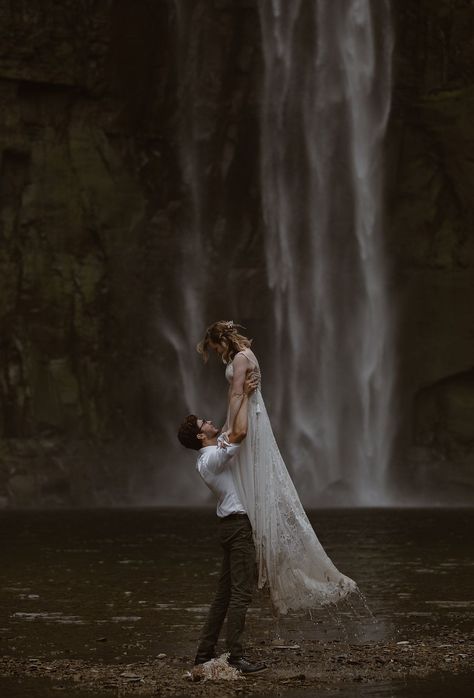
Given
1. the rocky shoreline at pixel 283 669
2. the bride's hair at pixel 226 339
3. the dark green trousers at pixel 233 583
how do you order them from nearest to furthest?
1. the rocky shoreline at pixel 283 669
2. the dark green trousers at pixel 233 583
3. the bride's hair at pixel 226 339

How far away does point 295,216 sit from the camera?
179ft

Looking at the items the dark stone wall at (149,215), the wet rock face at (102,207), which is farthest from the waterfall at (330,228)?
the wet rock face at (102,207)

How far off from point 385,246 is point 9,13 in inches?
673

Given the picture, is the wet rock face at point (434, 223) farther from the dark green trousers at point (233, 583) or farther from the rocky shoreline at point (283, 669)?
the dark green trousers at point (233, 583)

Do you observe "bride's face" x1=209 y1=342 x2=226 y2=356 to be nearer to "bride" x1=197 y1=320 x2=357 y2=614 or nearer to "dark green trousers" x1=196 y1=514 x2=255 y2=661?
"bride" x1=197 y1=320 x2=357 y2=614

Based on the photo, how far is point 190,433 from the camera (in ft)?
36.0

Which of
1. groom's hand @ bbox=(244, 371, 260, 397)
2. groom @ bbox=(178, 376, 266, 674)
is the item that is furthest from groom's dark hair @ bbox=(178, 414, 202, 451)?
groom's hand @ bbox=(244, 371, 260, 397)

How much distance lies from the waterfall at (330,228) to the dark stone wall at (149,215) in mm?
783

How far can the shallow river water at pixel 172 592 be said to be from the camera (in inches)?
481

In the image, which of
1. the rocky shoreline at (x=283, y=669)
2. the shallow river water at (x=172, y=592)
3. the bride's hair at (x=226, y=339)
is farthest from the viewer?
the shallow river water at (x=172, y=592)

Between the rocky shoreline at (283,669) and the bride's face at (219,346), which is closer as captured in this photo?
the rocky shoreline at (283,669)

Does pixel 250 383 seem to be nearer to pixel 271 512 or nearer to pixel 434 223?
pixel 271 512

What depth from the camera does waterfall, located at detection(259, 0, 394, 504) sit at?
54219 millimetres

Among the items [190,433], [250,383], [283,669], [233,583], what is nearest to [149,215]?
[190,433]
